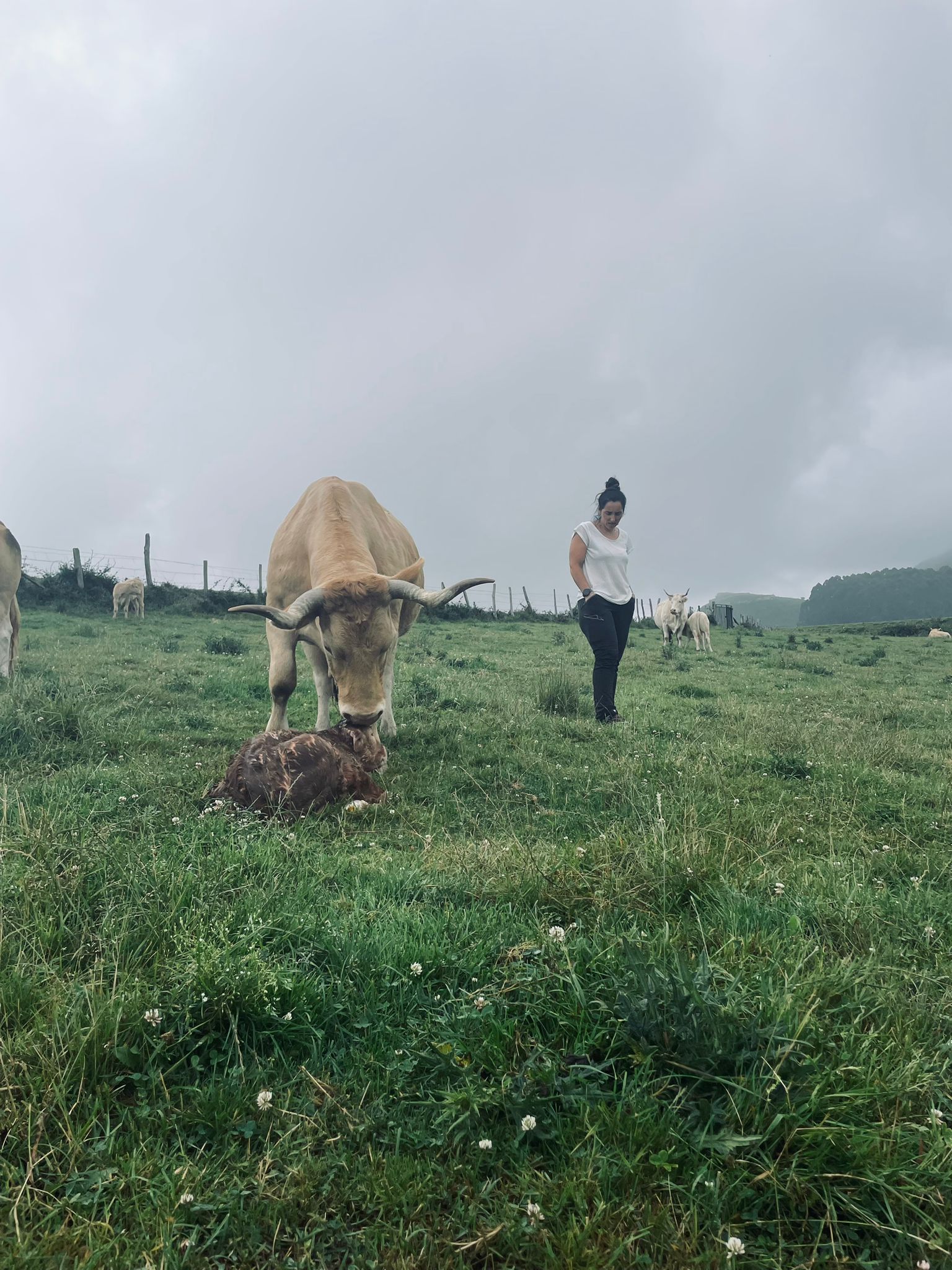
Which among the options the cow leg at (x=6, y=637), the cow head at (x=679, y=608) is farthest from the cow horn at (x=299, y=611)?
the cow head at (x=679, y=608)

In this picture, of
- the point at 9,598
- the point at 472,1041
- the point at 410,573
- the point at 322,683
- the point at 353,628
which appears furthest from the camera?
the point at 9,598

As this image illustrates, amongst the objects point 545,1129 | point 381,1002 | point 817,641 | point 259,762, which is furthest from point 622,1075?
point 817,641

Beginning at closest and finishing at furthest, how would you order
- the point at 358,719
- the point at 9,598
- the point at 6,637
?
the point at 358,719 → the point at 6,637 → the point at 9,598

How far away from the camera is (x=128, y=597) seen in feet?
82.1

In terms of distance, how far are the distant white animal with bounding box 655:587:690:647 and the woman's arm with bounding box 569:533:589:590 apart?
49.5 ft

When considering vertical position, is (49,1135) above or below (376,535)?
below

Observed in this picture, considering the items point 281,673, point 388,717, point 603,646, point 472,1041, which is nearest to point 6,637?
point 281,673

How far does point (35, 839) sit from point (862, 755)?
20.5 ft

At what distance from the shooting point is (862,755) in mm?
6180

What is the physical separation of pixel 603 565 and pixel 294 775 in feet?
16.1

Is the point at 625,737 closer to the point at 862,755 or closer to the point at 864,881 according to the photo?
the point at 862,755

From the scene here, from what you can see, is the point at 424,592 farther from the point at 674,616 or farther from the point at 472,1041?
the point at 674,616

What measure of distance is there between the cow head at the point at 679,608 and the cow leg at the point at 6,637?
58.2ft

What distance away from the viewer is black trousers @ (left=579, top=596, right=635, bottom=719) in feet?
25.8
